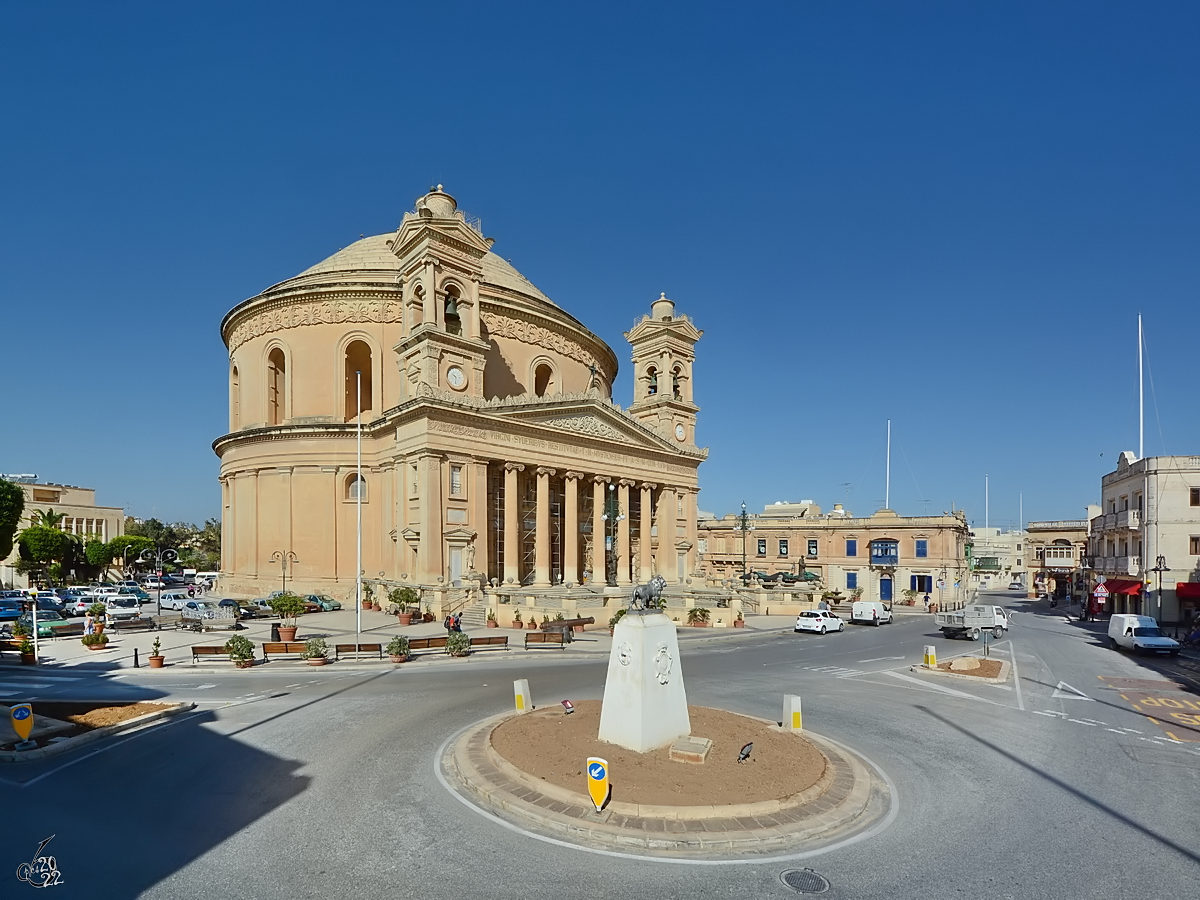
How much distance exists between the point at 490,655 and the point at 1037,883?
18891mm

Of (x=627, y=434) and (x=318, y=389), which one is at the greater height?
(x=318, y=389)

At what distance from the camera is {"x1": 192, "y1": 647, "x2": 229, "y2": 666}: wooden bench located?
2127 cm

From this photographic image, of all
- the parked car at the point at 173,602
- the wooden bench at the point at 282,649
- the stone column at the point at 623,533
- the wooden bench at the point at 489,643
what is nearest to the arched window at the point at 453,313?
the stone column at the point at 623,533

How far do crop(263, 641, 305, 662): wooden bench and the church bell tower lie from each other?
119 ft

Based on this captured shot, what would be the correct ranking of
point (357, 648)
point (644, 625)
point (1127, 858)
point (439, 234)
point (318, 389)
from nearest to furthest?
point (1127, 858) < point (644, 625) < point (357, 648) < point (439, 234) < point (318, 389)

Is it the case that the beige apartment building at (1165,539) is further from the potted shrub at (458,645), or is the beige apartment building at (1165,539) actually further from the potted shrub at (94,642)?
the potted shrub at (94,642)

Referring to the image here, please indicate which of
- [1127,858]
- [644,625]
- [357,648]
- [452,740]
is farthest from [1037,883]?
[357,648]

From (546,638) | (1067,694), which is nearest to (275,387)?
(546,638)

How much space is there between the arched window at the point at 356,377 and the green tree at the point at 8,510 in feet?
108

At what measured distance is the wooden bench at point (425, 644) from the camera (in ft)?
76.3

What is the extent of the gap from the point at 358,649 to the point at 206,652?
5034mm

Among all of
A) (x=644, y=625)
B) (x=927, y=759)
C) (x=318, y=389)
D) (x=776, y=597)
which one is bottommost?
(x=776, y=597)

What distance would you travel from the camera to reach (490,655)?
931 inches

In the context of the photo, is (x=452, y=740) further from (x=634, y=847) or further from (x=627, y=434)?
(x=627, y=434)
